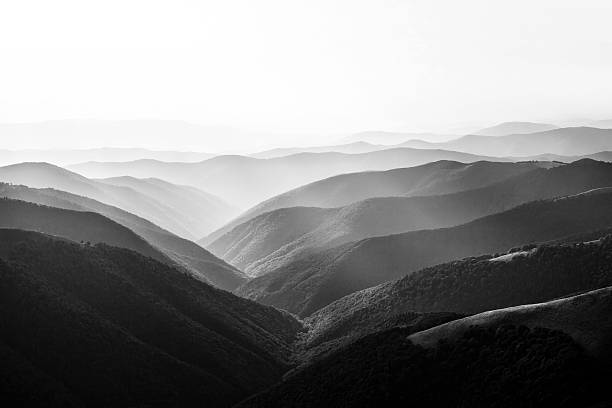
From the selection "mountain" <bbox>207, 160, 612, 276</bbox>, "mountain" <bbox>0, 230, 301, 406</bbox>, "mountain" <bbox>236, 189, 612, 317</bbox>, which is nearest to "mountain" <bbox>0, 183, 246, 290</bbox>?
"mountain" <bbox>207, 160, 612, 276</bbox>

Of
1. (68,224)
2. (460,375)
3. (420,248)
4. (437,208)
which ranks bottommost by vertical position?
(420,248)

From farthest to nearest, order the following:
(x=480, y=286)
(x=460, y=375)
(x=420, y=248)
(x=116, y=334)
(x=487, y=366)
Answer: (x=420, y=248) → (x=480, y=286) → (x=116, y=334) → (x=460, y=375) → (x=487, y=366)

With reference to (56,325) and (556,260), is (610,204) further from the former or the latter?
(56,325)

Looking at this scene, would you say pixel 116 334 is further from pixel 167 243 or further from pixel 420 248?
pixel 167 243

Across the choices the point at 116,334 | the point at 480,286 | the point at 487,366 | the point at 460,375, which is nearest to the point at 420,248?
the point at 480,286

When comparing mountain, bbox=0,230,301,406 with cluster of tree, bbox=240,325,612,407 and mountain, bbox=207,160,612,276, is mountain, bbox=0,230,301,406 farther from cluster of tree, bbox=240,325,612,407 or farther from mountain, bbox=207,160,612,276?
mountain, bbox=207,160,612,276

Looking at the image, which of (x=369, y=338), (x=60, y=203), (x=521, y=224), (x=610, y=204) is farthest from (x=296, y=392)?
(x=60, y=203)

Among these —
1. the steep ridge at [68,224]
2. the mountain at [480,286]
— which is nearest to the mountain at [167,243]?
the steep ridge at [68,224]
